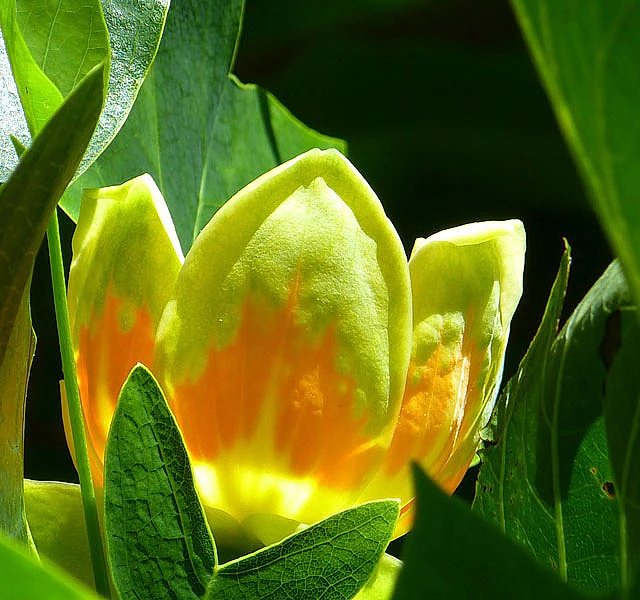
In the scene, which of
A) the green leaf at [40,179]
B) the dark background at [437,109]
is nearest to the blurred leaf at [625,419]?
the green leaf at [40,179]

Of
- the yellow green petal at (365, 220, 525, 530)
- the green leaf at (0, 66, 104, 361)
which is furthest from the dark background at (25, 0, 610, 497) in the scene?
the green leaf at (0, 66, 104, 361)

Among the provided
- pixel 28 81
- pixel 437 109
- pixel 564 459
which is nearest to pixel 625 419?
pixel 564 459

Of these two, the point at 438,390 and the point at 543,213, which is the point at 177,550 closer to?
the point at 438,390

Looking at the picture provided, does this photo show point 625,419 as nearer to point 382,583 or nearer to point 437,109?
point 382,583

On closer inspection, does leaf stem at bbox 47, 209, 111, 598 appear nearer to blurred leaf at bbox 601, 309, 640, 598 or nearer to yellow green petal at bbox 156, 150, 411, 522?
yellow green petal at bbox 156, 150, 411, 522

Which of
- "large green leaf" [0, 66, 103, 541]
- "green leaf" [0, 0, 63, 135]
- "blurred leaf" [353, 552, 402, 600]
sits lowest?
"blurred leaf" [353, 552, 402, 600]

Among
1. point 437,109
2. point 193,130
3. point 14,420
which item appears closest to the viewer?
point 14,420

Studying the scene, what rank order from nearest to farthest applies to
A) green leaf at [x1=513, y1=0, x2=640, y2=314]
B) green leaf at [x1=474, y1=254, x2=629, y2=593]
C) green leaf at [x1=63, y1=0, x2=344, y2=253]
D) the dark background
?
1. green leaf at [x1=513, y1=0, x2=640, y2=314]
2. green leaf at [x1=474, y1=254, x2=629, y2=593]
3. green leaf at [x1=63, y1=0, x2=344, y2=253]
4. the dark background

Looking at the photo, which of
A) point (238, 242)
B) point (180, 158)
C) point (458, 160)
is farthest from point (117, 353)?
point (458, 160)
